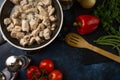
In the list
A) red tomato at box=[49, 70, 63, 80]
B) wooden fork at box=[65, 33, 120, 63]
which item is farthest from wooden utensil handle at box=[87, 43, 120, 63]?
red tomato at box=[49, 70, 63, 80]

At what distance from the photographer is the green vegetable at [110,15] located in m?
1.30

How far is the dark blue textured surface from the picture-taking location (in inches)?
50.6

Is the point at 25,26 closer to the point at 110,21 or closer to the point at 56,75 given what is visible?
the point at 56,75

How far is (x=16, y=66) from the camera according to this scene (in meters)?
1.21

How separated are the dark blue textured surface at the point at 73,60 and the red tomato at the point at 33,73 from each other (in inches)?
1.4

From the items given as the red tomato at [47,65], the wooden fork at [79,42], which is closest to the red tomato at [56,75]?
the red tomato at [47,65]

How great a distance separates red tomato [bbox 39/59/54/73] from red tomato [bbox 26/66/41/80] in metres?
0.02

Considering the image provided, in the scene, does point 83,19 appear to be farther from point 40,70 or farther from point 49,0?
point 40,70

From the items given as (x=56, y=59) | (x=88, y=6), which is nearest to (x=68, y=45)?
(x=56, y=59)

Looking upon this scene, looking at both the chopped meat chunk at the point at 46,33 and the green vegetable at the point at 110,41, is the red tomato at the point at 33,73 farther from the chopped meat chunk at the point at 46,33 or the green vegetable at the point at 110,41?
the green vegetable at the point at 110,41

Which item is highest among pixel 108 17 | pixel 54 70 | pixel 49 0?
pixel 49 0

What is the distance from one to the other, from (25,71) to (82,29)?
0.28 m

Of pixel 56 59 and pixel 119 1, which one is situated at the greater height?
pixel 119 1

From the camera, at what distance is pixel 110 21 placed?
1.31m
